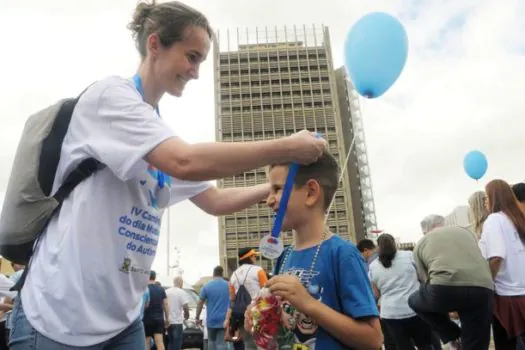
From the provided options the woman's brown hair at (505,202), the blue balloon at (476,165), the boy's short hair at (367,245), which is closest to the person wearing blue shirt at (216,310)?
the boy's short hair at (367,245)

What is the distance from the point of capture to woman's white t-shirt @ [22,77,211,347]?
1.34 metres

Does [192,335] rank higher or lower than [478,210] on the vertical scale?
lower

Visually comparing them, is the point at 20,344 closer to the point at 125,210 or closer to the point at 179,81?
the point at 125,210

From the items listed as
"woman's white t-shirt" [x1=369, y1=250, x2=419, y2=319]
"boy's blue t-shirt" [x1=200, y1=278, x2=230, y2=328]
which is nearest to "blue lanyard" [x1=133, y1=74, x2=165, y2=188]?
"woman's white t-shirt" [x1=369, y1=250, x2=419, y2=319]

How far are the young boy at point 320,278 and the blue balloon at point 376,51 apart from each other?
132 inches

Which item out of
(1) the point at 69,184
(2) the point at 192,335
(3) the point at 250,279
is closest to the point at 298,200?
(1) the point at 69,184

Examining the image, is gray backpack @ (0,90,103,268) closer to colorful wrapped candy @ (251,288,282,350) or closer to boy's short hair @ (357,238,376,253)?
colorful wrapped candy @ (251,288,282,350)

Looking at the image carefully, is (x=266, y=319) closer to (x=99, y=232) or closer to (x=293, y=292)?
(x=293, y=292)

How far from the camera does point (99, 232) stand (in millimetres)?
1409

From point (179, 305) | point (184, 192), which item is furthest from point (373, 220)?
point (184, 192)

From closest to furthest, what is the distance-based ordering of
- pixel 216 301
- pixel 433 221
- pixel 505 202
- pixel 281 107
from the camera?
pixel 505 202, pixel 433 221, pixel 216 301, pixel 281 107

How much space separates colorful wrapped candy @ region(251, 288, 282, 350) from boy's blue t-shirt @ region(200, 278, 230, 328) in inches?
221

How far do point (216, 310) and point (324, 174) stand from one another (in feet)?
18.6

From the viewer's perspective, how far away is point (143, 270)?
1.56 meters
